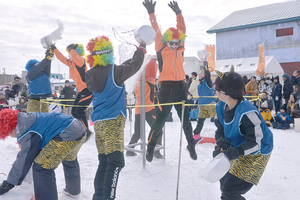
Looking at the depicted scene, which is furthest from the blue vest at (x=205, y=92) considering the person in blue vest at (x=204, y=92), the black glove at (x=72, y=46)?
the black glove at (x=72, y=46)


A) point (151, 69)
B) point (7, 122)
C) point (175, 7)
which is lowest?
point (7, 122)

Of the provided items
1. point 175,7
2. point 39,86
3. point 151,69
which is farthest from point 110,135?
point 39,86

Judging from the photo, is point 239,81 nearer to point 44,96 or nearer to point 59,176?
point 59,176

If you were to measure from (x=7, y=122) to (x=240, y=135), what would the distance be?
2076 millimetres

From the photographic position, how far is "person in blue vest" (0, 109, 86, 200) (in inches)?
82.7

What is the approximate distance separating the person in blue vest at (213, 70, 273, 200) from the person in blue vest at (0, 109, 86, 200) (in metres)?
1.49

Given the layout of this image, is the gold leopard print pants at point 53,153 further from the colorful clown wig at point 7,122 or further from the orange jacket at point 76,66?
the orange jacket at point 76,66

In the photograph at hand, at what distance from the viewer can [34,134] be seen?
7.03 ft

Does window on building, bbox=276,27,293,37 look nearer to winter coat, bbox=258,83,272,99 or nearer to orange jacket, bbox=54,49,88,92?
winter coat, bbox=258,83,272,99

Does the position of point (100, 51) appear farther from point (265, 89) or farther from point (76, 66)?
point (265, 89)

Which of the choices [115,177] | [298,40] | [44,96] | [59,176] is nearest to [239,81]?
[115,177]

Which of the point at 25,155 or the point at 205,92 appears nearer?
the point at 25,155

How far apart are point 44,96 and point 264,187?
4.30 meters

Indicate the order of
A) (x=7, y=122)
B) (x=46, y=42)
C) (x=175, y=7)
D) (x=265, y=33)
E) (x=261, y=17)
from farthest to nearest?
(x=261, y=17)
(x=265, y=33)
(x=46, y=42)
(x=175, y=7)
(x=7, y=122)
